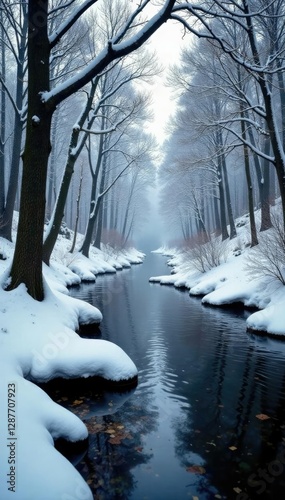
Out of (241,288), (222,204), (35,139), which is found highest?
(222,204)

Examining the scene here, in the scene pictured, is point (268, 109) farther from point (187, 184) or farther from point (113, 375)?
point (187, 184)

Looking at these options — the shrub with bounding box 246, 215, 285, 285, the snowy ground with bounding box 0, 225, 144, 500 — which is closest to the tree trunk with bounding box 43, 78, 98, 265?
the snowy ground with bounding box 0, 225, 144, 500

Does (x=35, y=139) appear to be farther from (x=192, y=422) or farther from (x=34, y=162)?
(x=192, y=422)

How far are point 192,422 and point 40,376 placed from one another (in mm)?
2322

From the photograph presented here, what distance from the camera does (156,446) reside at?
12.5 ft

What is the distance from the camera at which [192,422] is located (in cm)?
438

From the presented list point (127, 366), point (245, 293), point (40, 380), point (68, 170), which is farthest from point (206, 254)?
point (40, 380)

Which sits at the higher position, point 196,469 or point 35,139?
point 35,139

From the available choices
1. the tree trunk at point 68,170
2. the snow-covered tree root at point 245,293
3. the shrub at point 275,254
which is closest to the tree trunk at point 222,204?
the snow-covered tree root at point 245,293

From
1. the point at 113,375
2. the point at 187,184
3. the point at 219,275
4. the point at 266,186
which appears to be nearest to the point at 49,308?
the point at 113,375

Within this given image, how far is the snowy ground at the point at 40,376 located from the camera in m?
2.56

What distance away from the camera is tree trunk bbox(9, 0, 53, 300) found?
5840 mm

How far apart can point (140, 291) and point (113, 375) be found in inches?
441

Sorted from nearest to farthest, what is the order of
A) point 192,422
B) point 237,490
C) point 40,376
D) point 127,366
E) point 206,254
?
point 237,490 < point 192,422 < point 40,376 < point 127,366 < point 206,254
